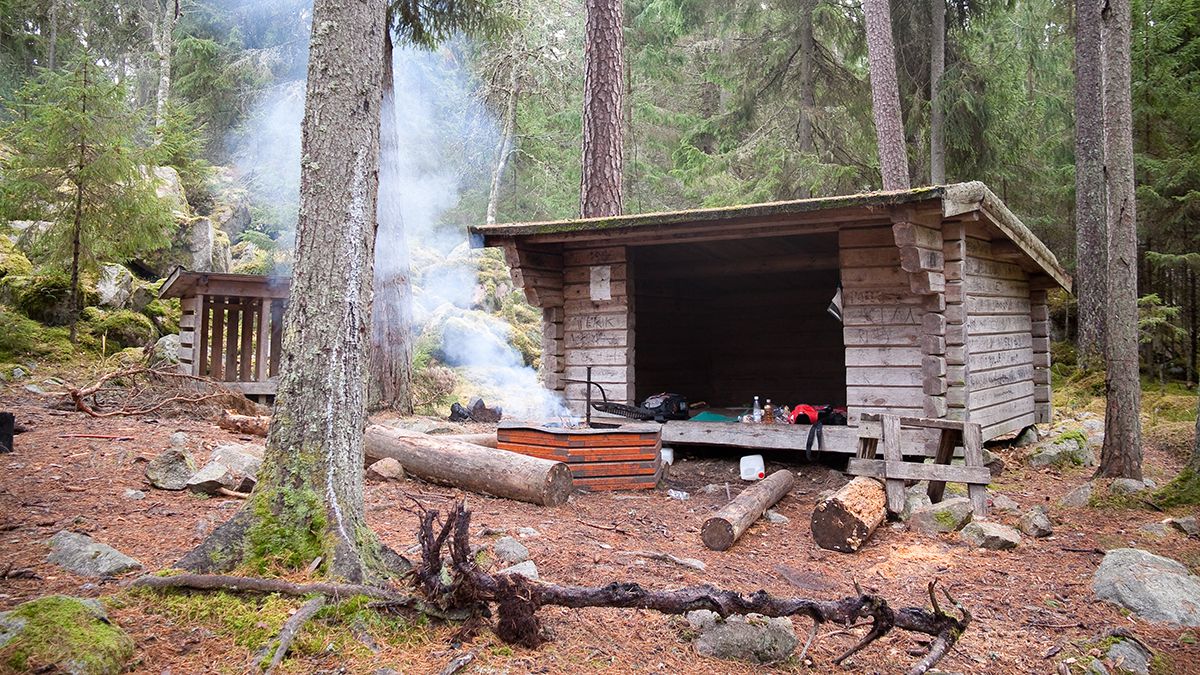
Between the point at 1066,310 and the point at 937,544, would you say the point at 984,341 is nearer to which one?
the point at 937,544

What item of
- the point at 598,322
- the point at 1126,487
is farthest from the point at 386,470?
the point at 1126,487

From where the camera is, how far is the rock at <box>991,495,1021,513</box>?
20.0 ft

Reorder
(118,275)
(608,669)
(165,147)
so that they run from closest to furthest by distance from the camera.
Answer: (608,669), (165,147), (118,275)

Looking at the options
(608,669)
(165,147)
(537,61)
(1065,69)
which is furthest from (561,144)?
(608,669)

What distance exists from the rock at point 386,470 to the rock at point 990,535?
15.3 feet

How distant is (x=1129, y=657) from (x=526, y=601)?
2786mm

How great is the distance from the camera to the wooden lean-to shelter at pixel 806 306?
23.3 feet

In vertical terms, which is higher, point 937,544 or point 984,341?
point 984,341

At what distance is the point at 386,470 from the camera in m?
6.39

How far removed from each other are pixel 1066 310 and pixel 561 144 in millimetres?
14842

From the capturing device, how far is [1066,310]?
578 inches

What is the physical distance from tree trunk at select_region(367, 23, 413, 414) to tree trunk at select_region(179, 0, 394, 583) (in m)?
6.15

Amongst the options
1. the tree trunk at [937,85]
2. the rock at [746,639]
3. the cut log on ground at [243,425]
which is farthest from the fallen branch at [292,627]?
the tree trunk at [937,85]

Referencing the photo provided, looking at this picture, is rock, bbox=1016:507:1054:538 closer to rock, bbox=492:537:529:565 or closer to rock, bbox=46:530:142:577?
rock, bbox=492:537:529:565
